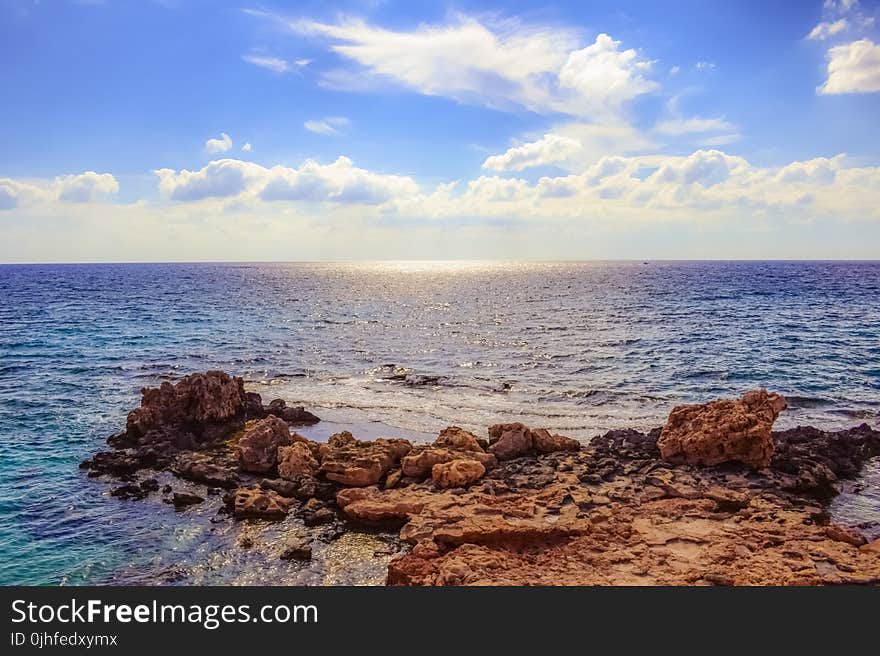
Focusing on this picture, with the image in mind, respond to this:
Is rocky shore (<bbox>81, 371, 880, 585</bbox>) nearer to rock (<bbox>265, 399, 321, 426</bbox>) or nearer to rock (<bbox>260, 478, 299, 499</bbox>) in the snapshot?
rock (<bbox>260, 478, 299, 499</bbox>)

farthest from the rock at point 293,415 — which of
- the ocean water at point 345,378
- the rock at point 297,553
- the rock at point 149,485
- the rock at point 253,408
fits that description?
the rock at point 297,553

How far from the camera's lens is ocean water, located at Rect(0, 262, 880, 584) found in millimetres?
17094

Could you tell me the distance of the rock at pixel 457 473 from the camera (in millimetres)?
19844

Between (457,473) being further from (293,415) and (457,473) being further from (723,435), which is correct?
(293,415)

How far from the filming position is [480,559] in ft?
47.6

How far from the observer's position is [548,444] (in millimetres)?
23609

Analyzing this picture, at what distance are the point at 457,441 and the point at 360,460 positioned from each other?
161 inches

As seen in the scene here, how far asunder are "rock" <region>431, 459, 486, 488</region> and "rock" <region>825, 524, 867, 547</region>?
1075 cm

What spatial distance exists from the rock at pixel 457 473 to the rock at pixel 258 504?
211 inches

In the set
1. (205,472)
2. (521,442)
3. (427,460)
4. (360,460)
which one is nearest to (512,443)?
(521,442)

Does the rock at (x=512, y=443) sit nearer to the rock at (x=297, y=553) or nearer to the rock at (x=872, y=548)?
the rock at (x=297, y=553)

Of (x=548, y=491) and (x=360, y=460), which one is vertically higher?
(x=360, y=460)

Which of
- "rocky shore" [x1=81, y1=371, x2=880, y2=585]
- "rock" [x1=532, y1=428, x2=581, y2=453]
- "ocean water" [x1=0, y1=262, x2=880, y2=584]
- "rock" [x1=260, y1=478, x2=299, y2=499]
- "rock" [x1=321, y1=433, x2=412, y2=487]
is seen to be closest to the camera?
"rocky shore" [x1=81, y1=371, x2=880, y2=585]

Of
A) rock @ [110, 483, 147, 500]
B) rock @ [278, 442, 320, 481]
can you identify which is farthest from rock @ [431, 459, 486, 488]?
rock @ [110, 483, 147, 500]
